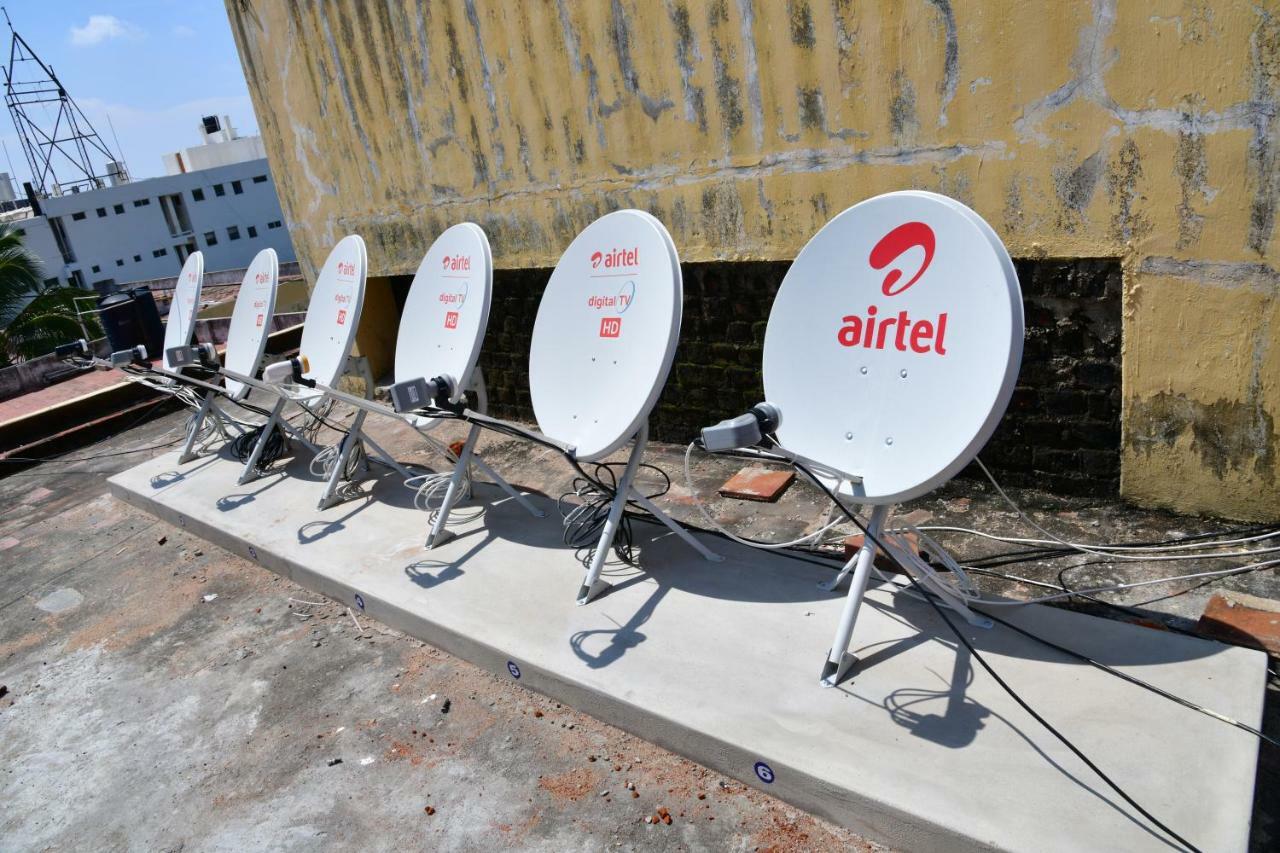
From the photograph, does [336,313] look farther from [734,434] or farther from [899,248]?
[899,248]

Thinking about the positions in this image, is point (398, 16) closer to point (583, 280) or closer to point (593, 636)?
point (583, 280)

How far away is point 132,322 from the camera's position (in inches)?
480

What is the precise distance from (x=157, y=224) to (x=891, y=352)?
1460 inches

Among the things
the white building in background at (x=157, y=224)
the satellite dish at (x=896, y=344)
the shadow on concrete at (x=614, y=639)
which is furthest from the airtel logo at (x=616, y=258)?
the white building in background at (x=157, y=224)

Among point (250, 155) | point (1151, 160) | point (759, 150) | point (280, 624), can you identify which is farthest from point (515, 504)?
point (250, 155)

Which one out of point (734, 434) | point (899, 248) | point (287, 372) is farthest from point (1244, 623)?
point (287, 372)

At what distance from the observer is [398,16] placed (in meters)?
5.99

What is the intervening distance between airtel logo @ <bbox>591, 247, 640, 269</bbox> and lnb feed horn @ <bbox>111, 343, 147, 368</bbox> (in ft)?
12.9

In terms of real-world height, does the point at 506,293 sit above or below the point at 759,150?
below

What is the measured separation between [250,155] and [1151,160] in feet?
139

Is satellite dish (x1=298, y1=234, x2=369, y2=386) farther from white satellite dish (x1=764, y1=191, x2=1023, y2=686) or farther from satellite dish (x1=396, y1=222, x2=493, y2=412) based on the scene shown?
white satellite dish (x1=764, y1=191, x2=1023, y2=686)

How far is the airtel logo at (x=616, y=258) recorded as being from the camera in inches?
143

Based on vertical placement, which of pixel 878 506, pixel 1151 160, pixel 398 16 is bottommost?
pixel 878 506

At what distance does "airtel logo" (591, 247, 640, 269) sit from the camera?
11.9 feet
